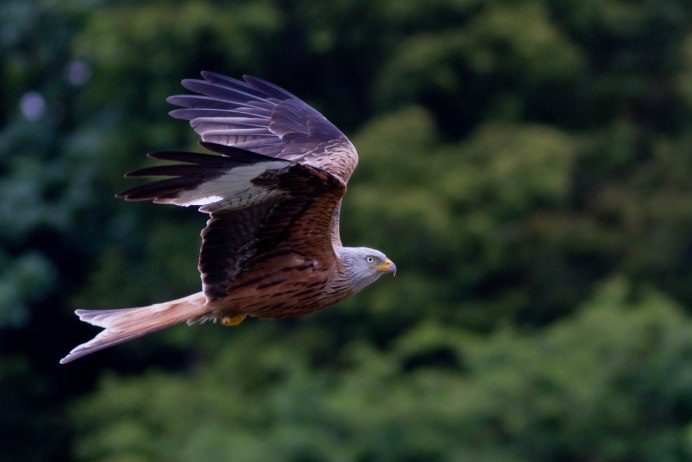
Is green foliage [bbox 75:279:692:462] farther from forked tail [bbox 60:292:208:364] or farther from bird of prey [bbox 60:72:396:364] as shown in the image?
forked tail [bbox 60:292:208:364]

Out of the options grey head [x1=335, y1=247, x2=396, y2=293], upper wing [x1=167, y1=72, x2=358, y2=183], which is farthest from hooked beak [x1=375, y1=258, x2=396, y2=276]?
upper wing [x1=167, y1=72, x2=358, y2=183]

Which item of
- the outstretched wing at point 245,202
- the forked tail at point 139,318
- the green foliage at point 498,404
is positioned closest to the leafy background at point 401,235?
the green foliage at point 498,404

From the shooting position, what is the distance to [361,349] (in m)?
14.9

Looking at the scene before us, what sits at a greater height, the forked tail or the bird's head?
the bird's head

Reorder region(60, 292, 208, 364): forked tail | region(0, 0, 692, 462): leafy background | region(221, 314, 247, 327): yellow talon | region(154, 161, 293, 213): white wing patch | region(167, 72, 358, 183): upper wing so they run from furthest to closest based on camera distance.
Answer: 1. region(0, 0, 692, 462): leafy background
2. region(167, 72, 358, 183): upper wing
3. region(221, 314, 247, 327): yellow talon
4. region(60, 292, 208, 364): forked tail
5. region(154, 161, 293, 213): white wing patch

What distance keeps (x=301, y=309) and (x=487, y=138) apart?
29.3 feet

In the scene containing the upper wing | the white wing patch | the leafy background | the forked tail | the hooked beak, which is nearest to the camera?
the white wing patch

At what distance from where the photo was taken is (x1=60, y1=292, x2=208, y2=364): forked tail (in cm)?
641

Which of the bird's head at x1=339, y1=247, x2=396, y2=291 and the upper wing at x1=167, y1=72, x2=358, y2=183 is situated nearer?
the bird's head at x1=339, y1=247, x2=396, y2=291

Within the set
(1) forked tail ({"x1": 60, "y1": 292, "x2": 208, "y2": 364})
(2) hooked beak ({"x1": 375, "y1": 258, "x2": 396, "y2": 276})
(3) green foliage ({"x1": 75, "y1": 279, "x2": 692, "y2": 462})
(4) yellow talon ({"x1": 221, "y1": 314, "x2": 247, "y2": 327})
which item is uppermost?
(2) hooked beak ({"x1": 375, "y1": 258, "x2": 396, "y2": 276})

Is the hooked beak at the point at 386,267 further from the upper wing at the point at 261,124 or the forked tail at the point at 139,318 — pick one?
the forked tail at the point at 139,318

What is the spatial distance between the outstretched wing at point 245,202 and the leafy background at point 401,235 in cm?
746

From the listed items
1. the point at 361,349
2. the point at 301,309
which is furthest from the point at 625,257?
the point at 301,309

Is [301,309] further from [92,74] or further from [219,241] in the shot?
[92,74]
